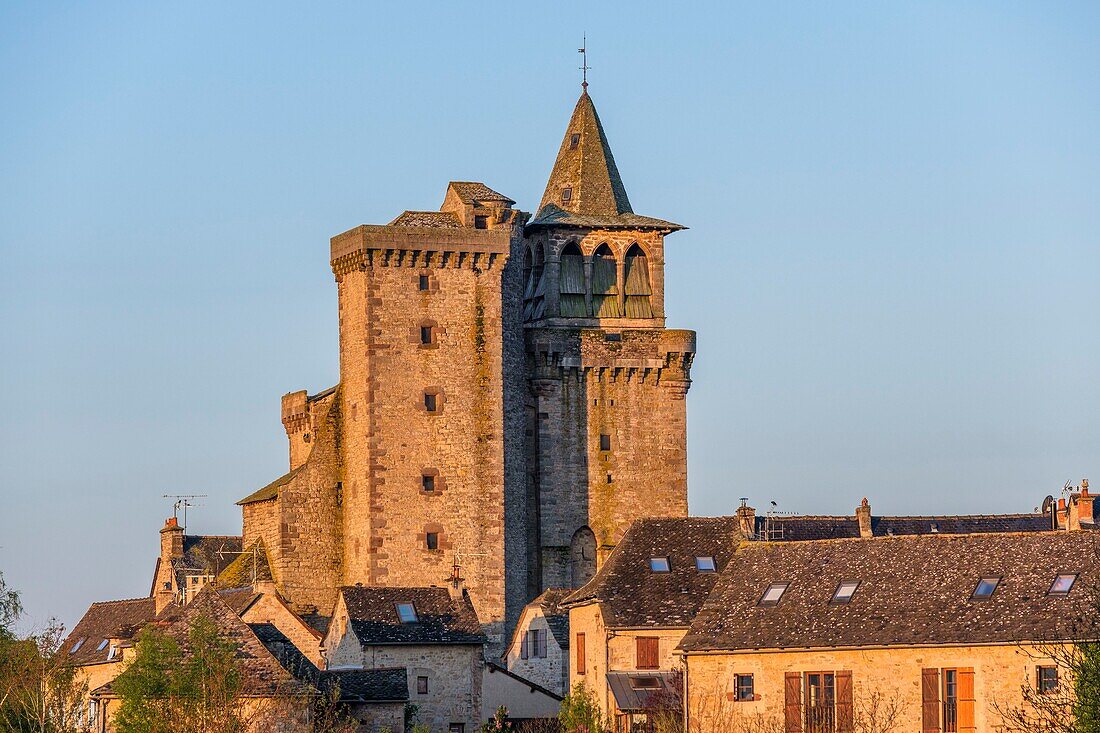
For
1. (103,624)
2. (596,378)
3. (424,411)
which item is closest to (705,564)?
(424,411)

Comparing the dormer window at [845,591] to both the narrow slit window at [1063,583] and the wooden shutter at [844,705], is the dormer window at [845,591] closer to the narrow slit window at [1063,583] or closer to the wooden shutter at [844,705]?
the wooden shutter at [844,705]

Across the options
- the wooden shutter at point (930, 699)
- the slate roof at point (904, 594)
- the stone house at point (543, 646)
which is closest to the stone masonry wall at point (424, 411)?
the stone house at point (543, 646)

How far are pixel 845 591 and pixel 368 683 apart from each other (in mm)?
12884

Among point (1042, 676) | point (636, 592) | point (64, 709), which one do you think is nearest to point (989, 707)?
point (1042, 676)

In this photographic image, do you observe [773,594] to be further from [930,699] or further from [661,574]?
[930,699]

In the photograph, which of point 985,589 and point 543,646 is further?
point 543,646

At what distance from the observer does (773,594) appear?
202ft

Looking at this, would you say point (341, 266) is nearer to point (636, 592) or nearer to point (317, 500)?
point (317, 500)

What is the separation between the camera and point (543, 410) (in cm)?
8656

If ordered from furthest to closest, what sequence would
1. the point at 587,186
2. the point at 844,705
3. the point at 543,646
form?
the point at 587,186 → the point at 543,646 → the point at 844,705

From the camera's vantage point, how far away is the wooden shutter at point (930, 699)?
5578 centimetres

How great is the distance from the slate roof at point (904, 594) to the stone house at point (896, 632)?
0.04 metres

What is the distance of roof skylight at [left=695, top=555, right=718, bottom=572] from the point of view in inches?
2621

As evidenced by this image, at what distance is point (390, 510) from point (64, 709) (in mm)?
15635
